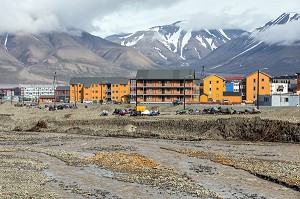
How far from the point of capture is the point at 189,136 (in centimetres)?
7669

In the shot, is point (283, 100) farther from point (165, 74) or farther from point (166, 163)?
point (166, 163)

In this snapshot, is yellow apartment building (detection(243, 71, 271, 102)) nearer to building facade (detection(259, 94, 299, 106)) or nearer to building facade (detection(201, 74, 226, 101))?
building facade (detection(201, 74, 226, 101))

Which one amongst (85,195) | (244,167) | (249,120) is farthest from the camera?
(249,120)

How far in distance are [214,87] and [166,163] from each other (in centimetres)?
13134

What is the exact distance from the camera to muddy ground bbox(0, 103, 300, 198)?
32719 mm

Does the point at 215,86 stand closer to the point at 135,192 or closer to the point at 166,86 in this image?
the point at 166,86

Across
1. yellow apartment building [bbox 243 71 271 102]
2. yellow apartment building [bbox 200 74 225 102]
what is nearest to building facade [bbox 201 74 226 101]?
yellow apartment building [bbox 200 74 225 102]

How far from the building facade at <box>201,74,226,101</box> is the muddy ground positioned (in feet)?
285

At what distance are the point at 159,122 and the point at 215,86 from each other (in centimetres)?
9084

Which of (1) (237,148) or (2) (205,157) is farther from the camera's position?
(1) (237,148)

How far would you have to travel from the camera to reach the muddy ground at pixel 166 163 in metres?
32.7

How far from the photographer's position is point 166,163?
4622 cm

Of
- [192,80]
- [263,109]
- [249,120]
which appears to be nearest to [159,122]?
[249,120]

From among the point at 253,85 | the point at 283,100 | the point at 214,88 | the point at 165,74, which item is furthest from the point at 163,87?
the point at 283,100
